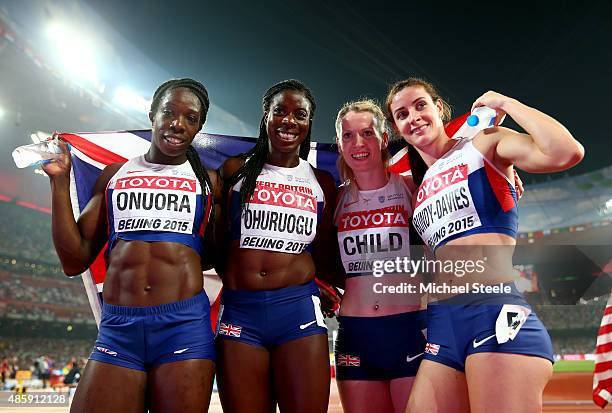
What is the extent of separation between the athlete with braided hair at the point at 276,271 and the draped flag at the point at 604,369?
163cm

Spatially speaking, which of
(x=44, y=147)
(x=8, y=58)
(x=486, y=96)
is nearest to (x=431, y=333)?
(x=486, y=96)

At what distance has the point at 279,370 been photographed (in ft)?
9.51

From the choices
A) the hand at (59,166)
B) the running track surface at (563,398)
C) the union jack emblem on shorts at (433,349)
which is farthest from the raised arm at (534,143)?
the running track surface at (563,398)

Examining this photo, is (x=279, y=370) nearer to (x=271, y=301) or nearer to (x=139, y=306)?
(x=271, y=301)

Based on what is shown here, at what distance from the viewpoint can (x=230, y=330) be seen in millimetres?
2951

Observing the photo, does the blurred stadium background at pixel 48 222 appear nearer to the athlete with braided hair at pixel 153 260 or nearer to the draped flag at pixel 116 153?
the draped flag at pixel 116 153

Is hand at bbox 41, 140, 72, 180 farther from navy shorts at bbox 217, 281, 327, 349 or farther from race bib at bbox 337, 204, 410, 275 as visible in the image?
race bib at bbox 337, 204, 410, 275

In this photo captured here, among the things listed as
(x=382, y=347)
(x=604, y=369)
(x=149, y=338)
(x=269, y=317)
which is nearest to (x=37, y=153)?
(x=149, y=338)

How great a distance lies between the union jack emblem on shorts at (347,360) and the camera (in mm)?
3137

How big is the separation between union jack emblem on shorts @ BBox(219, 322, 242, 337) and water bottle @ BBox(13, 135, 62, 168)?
4.59ft

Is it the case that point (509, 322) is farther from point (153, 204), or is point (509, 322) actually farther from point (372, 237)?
point (153, 204)

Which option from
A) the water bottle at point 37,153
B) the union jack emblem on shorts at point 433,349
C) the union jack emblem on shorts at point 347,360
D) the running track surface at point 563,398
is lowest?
the running track surface at point 563,398

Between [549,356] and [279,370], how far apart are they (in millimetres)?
1363

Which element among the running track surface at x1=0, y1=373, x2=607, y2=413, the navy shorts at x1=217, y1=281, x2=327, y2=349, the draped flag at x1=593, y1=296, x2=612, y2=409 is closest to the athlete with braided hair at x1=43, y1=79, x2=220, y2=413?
the navy shorts at x1=217, y1=281, x2=327, y2=349
